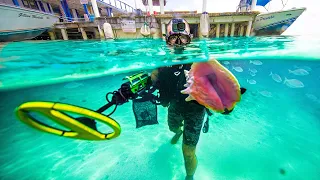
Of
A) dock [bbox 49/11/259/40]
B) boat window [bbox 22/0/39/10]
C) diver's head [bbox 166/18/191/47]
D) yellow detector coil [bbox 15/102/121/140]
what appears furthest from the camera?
boat window [bbox 22/0/39/10]

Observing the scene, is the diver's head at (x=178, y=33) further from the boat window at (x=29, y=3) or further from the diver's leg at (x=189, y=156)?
the boat window at (x=29, y=3)

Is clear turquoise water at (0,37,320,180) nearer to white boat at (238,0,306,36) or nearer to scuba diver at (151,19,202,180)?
scuba diver at (151,19,202,180)

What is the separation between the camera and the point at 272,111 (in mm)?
7359

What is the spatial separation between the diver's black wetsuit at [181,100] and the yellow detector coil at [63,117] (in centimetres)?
131

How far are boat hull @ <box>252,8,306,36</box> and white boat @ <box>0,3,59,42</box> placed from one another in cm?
2533

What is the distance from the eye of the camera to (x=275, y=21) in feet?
56.2

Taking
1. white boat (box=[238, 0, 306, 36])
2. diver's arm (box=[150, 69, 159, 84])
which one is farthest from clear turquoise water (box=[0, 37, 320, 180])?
white boat (box=[238, 0, 306, 36])

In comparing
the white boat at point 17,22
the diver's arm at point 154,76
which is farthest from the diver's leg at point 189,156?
the white boat at point 17,22

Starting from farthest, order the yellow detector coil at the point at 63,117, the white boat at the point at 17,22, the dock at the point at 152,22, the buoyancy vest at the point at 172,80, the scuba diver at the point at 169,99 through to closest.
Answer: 1. the dock at the point at 152,22
2. the white boat at the point at 17,22
3. the buoyancy vest at the point at 172,80
4. the scuba diver at the point at 169,99
5. the yellow detector coil at the point at 63,117

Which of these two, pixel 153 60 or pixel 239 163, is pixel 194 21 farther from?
Answer: pixel 239 163

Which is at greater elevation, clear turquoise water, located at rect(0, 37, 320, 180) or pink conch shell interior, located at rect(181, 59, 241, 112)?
pink conch shell interior, located at rect(181, 59, 241, 112)

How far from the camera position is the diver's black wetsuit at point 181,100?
96.3 inches

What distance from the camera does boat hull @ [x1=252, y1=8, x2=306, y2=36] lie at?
51.1 feet

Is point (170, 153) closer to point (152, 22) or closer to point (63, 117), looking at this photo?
point (63, 117)
